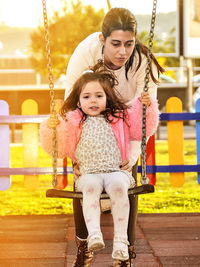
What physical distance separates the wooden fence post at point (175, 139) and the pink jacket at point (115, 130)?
7.24 ft

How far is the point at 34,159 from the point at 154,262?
242cm

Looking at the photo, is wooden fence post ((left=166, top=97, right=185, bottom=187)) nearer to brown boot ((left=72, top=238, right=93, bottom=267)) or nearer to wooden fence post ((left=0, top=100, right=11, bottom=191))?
wooden fence post ((left=0, top=100, right=11, bottom=191))

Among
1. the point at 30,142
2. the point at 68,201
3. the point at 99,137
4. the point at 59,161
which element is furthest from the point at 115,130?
the point at 68,201

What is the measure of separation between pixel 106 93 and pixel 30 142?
2.61m

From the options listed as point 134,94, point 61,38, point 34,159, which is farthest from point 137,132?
point 61,38

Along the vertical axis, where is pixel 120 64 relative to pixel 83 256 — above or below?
above

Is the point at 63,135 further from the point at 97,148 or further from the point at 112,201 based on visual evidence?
the point at 112,201

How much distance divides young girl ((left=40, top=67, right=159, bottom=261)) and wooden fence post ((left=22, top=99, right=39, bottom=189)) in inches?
91.6

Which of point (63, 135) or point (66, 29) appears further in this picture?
point (66, 29)

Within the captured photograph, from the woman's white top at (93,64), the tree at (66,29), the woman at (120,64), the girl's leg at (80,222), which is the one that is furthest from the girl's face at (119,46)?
the tree at (66,29)

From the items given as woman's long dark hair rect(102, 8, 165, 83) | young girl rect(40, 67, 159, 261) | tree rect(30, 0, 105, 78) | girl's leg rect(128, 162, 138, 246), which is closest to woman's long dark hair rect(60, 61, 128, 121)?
young girl rect(40, 67, 159, 261)

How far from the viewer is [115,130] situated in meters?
2.79

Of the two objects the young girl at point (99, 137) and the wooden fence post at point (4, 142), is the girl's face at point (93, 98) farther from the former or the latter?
the wooden fence post at point (4, 142)

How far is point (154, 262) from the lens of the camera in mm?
3115
